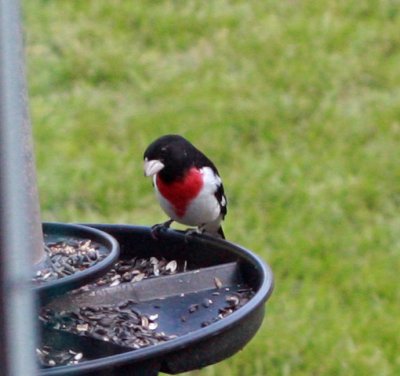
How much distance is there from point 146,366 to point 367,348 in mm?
2310

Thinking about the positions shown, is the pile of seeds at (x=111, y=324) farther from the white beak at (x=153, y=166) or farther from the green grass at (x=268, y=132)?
the green grass at (x=268, y=132)

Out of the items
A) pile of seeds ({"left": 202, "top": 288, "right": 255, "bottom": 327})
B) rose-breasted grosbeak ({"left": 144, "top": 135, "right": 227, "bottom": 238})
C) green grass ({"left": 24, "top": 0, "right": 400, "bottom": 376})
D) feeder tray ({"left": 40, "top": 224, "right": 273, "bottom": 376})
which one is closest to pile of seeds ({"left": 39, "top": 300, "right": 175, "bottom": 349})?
feeder tray ({"left": 40, "top": 224, "right": 273, "bottom": 376})

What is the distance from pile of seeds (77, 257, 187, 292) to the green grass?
1.45 m

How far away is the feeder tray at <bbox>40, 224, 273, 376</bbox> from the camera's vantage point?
1437mm

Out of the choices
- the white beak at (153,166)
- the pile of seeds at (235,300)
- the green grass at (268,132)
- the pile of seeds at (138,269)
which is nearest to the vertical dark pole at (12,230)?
the pile of seeds at (235,300)

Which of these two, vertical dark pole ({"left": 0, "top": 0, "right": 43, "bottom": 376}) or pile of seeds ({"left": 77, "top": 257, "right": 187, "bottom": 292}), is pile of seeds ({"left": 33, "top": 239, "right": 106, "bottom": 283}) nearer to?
pile of seeds ({"left": 77, "top": 257, "right": 187, "bottom": 292})

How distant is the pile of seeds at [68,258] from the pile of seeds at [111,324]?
0.23 ft

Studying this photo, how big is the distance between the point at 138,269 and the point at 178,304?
0.26 meters

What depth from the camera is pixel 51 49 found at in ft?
18.7

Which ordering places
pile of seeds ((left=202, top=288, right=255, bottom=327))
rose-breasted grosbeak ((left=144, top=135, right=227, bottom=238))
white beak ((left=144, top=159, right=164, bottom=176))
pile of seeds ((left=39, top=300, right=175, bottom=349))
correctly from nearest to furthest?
A: 1. pile of seeds ((left=39, top=300, right=175, bottom=349))
2. pile of seeds ((left=202, top=288, right=255, bottom=327))
3. white beak ((left=144, top=159, right=164, bottom=176))
4. rose-breasted grosbeak ((left=144, top=135, right=227, bottom=238))

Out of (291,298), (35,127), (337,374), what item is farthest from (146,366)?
(35,127)

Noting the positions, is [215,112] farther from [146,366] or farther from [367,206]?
[146,366]

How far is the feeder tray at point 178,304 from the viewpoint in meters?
1.44

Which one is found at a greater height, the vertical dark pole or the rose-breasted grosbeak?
the vertical dark pole
